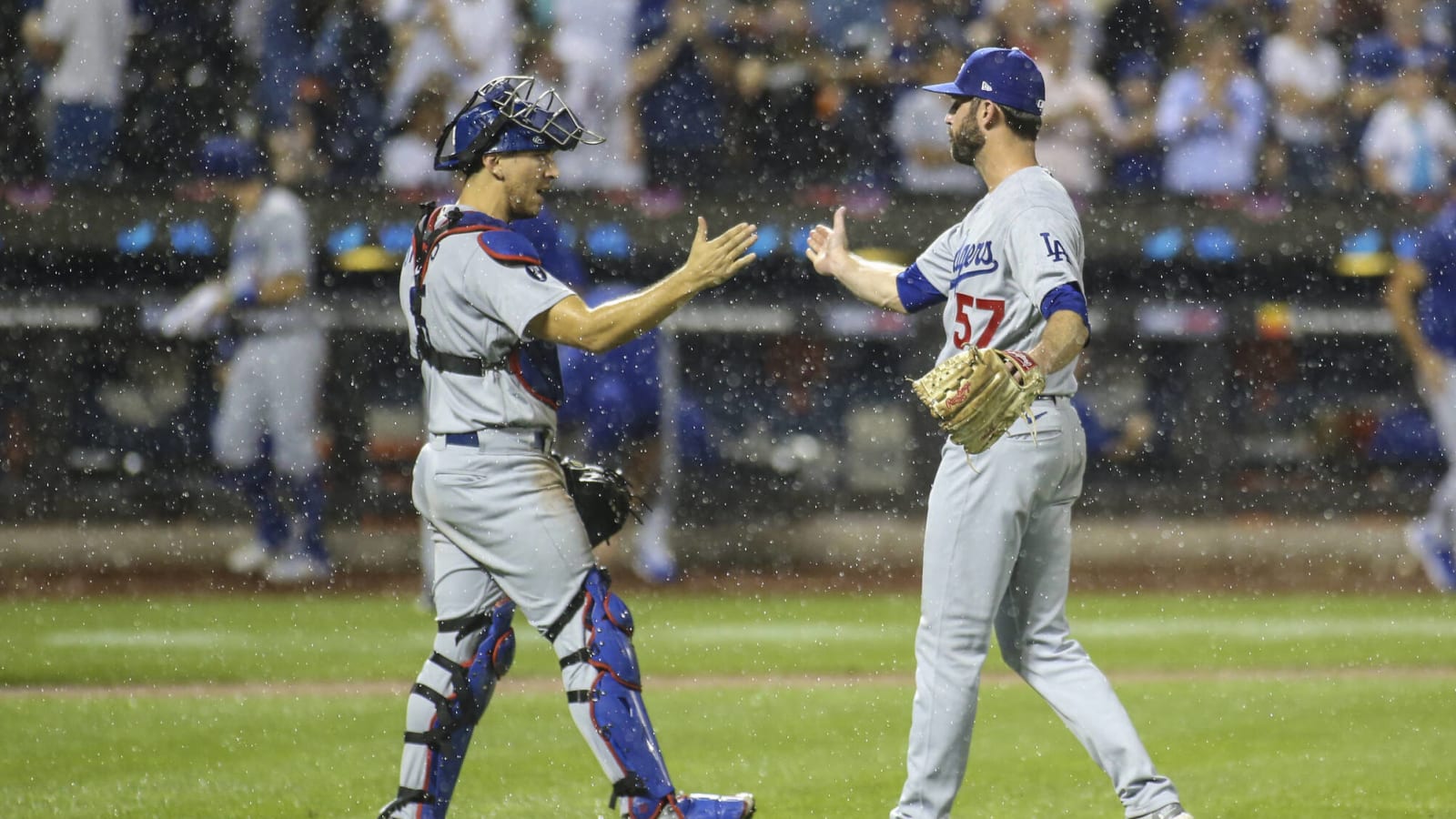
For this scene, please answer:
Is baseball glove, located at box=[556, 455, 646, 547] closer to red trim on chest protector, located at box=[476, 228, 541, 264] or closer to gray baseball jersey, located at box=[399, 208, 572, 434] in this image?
gray baseball jersey, located at box=[399, 208, 572, 434]

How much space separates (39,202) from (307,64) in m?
2.25

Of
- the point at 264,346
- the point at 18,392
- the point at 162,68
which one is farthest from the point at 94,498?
the point at 162,68

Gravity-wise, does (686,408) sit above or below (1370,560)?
above

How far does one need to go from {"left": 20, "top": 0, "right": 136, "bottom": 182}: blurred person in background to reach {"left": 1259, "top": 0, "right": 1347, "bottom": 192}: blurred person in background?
335 inches

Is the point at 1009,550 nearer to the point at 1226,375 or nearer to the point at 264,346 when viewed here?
the point at 264,346

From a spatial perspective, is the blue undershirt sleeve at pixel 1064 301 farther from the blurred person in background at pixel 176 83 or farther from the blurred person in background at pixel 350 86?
the blurred person in background at pixel 176 83

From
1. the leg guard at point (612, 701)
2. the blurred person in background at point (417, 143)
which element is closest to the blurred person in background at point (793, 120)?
the blurred person in background at point (417, 143)

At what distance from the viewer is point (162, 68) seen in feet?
43.5

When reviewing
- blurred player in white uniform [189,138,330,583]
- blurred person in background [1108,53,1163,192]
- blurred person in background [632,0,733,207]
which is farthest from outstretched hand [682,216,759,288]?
blurred person in background [1108,53,1163,192]

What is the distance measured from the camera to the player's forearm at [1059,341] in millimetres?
4594

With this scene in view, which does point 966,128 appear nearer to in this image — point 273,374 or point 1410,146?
point 273,374

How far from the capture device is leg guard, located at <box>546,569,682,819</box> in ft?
15.5

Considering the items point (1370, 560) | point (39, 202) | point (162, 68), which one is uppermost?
point (162, 68)

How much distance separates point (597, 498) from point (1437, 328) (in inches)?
295
